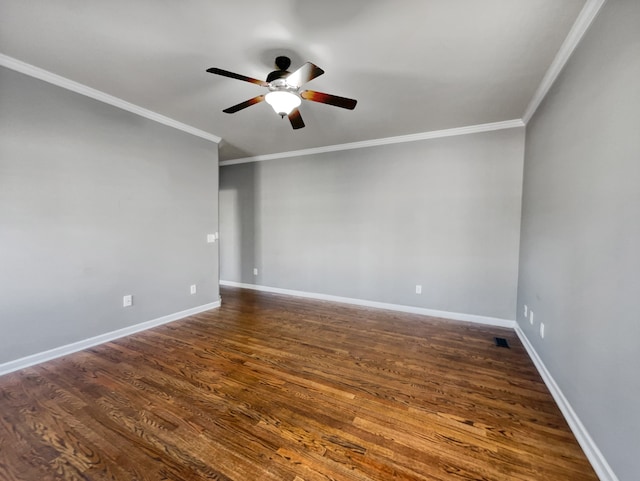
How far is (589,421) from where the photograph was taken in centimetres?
141

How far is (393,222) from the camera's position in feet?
12.6

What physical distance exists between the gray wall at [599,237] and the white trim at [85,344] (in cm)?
396

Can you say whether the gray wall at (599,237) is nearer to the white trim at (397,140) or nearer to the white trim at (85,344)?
the white trim at (397,140)

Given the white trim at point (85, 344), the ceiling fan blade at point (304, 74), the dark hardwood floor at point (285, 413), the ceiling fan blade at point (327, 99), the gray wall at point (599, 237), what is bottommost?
the dark hardwood floor at point (285, 413)

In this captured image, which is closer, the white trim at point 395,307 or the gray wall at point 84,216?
the gray wall at point 84,216

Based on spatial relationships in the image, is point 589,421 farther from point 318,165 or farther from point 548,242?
point 318,165

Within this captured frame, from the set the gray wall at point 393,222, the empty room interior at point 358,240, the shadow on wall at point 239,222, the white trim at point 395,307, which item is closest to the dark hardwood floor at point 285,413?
the empty room interior at point 358,240

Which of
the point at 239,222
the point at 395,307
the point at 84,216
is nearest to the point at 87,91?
the point at 84,216

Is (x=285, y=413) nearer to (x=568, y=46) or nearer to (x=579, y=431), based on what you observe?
(x=579, y=431)

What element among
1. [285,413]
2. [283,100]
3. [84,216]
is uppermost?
[283,100]

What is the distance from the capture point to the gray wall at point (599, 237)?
113 cm

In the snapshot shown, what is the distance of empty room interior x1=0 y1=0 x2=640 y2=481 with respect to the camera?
1.35m

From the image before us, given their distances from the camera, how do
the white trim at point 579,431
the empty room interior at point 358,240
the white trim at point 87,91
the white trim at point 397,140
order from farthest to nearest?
the white trim at point 397,140, the white trim at point 87,91, the empty room interior at point 358,240, the white trim at point 579,431

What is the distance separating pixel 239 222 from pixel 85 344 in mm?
3072
